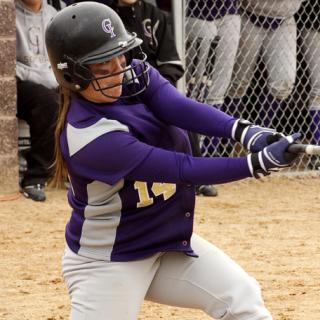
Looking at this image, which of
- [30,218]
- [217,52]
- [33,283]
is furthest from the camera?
[217,52]

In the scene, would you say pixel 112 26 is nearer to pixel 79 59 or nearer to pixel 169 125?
pixel 79 59

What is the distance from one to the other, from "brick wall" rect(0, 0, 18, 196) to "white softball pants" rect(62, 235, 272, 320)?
3257 mm

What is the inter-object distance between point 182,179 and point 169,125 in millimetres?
347

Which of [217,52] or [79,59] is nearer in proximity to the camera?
[79,59]

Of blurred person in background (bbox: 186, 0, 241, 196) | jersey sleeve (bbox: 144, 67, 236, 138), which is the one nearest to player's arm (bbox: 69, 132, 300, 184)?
jersey sleeve (bbox: 144, 67, 236, 138)

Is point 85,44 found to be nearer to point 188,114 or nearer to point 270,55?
point 188,114

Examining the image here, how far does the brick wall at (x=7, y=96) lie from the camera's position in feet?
20.2

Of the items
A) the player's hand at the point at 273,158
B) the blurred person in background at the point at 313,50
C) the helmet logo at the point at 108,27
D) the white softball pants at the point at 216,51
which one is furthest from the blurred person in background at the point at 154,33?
the player's hand at the point at 273,158

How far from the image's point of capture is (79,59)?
2.88 meters

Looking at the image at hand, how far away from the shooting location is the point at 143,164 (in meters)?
2.75

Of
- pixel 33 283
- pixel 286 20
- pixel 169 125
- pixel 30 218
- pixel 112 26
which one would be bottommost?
pixel 30 218

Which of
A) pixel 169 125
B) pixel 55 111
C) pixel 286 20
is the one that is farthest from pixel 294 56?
pixel 169 125

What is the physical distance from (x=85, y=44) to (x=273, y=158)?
0.68 metres

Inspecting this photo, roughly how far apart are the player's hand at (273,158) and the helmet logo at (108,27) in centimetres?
59
